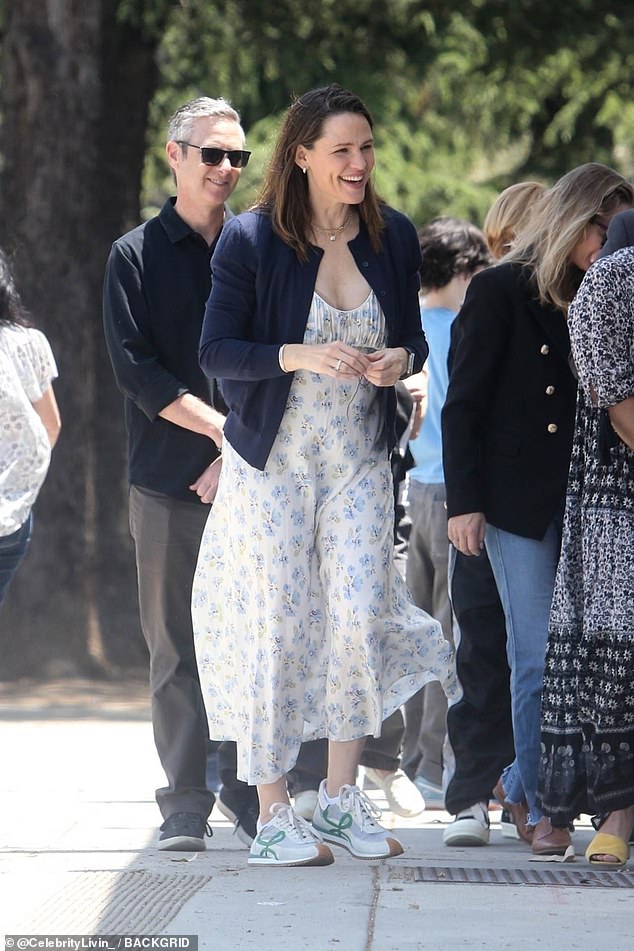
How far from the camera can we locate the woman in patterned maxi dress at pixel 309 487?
4641 mm

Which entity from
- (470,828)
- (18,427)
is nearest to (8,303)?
(18,427)

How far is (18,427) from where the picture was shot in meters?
5.68

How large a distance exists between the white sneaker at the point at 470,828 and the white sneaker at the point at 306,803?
0.47 metres

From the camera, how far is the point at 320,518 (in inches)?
185

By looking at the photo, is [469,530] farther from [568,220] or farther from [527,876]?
[527,876]

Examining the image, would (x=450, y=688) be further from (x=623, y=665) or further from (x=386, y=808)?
(x=386, y=808)

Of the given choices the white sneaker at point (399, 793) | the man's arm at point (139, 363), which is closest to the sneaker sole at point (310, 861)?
the man's arm at point (139, 363)

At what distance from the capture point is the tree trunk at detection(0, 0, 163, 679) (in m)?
10.7

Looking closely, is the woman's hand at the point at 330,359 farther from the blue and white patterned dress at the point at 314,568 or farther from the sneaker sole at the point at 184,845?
the sneaker sole at the point at 184,845

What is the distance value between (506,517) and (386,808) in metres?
1.66

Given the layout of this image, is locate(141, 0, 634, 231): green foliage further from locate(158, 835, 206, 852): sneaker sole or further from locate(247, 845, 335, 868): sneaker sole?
locate(247, 845, 335, 868): sneaker sole

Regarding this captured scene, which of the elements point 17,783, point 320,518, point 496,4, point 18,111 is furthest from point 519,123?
point 320,518

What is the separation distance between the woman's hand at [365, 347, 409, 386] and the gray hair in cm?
121

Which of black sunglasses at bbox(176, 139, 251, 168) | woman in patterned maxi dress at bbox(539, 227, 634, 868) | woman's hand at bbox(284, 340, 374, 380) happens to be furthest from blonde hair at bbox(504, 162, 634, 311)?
black sunglasses at bbox(176, 139, 251, 168)
